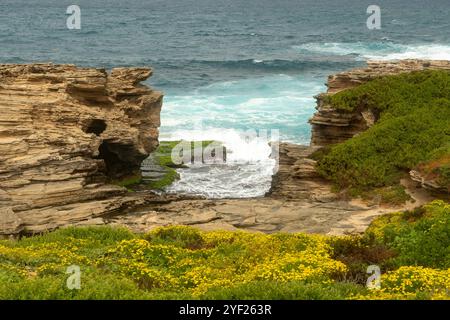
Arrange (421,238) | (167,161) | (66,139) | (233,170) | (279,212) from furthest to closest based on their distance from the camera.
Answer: (167,161)
(233,170)
(66,139)
(279,212)
(421,238)

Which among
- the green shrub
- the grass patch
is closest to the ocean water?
the grass patch

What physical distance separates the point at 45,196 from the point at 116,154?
27.2 feet

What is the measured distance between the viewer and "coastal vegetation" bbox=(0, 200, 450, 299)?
44.9 feet

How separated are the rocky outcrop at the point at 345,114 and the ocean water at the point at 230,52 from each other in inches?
177

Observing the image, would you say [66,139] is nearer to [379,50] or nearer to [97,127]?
[97,127]

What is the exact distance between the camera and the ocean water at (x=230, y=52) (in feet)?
169

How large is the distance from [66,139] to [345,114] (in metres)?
14.0

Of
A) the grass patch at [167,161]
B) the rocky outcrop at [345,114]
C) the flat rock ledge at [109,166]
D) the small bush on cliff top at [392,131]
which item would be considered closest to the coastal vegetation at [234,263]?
the flat rock ledge at [109,166]

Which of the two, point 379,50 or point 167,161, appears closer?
point 167,161

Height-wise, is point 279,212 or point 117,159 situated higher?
point 117,159

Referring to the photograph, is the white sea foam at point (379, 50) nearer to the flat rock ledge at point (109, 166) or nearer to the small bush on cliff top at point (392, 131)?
the small bush on cliff top at point (392, 131)

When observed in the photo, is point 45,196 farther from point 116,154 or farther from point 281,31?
point 281,31

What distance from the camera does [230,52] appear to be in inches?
3851

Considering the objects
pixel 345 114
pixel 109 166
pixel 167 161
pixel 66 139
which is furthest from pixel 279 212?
pixel 167 161
